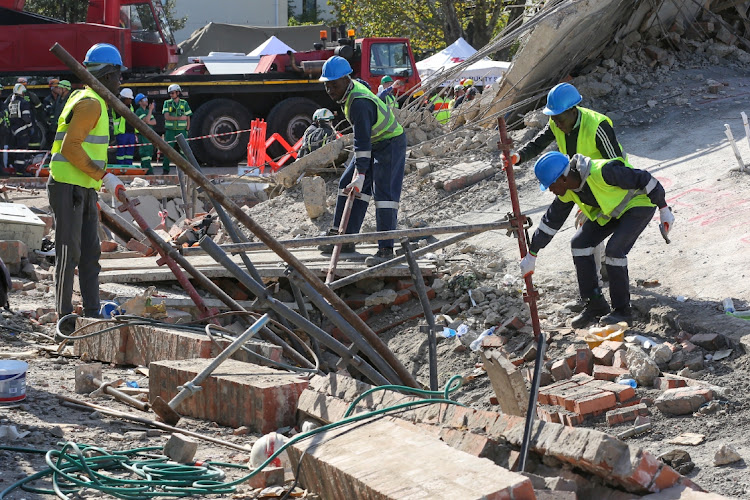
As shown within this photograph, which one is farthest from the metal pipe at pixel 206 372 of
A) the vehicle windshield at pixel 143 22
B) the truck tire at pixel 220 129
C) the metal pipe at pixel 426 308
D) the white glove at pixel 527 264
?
the vehicle windshield at pixel 143 22

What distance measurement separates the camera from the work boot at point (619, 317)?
19.4ft

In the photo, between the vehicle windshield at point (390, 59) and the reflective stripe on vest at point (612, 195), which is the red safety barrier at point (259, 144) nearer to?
the vehicle windshield at point (390, 59)

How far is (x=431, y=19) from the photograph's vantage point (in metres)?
27.1

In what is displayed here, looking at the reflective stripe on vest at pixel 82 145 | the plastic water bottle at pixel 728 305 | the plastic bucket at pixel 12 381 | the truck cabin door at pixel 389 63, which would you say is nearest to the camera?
the plastic bucket at pixel 12 381

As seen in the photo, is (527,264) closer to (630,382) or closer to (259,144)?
(630,382)

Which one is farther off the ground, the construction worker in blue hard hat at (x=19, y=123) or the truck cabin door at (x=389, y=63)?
the truck cabin door at (x=389, y=63)

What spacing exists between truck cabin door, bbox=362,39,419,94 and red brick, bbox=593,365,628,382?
12.4 meters

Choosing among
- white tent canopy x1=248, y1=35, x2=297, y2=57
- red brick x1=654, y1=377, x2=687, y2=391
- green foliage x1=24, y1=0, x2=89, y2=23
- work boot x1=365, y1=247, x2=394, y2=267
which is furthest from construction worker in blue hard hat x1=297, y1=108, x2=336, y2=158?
green foliage x1=24, y1=0, x2=89, y2=23

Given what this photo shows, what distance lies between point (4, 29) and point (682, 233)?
13.9 meters

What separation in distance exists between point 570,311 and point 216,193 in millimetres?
3317

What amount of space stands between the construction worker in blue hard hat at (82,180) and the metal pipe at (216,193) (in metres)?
1.92

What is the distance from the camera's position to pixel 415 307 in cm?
722

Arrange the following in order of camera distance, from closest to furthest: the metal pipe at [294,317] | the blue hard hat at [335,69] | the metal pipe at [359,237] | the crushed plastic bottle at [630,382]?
the metal pipe at [294,317], the crushed plastic bottle at [630,382], the metal pipe at [359,237], the blue hard hat at [335,69]

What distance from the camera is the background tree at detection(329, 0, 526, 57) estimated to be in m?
25.2
